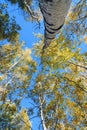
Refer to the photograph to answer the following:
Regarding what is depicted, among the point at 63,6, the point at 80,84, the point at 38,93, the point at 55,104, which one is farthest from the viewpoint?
Answer: the point at 38,93

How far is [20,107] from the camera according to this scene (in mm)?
12859

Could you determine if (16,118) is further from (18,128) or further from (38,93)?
(38,93)

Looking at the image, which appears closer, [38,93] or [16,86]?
[38,93]

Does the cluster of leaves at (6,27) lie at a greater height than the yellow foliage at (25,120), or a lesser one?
greater

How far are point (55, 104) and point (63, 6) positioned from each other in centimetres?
1095

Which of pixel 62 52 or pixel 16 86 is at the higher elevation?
pixel 16 86

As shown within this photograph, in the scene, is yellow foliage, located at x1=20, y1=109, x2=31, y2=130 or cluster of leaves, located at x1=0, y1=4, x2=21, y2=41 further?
yellow foliage, located at x1=20, y1=109, x2=31, y2=130

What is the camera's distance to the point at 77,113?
11242 millimetres

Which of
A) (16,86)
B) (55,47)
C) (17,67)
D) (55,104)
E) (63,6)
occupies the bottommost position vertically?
(63,6)

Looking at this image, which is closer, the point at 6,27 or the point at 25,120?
the point at 6,27

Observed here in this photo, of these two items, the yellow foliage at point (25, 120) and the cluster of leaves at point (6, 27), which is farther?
the yellow foliage at point (25, 120)

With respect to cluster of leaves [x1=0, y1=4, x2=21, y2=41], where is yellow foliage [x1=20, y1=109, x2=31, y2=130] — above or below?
below

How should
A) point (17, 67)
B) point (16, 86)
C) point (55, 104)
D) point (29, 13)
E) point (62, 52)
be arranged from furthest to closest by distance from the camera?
point (17, 67)
point (16, 86)
point (55, 104)
point (29, 13)
point (62, 52)

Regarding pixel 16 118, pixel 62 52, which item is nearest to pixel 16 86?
pixel 16 118
